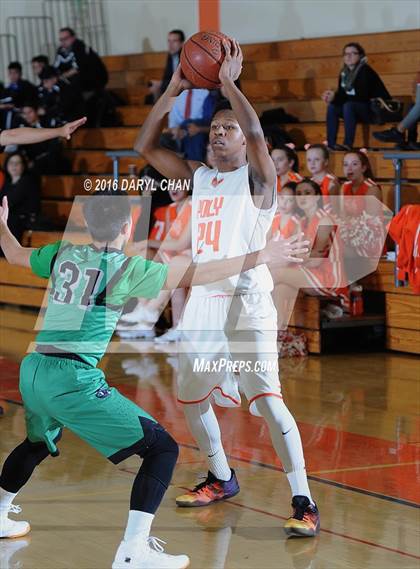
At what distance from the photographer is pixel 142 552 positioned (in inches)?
162

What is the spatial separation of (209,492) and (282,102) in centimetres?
825

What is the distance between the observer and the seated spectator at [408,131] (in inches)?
408

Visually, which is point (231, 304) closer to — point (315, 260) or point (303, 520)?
point (303, 520)

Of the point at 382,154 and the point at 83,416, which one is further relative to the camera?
the point at 382,154

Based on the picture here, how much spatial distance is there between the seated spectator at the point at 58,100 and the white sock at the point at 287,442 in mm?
9798

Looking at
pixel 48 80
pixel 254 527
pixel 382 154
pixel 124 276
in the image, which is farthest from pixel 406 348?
→ pixel 48 80

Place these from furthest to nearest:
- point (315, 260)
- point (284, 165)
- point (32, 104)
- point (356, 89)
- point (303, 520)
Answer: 1. point (32, 104)
2. point (356, 89)
3. point (284, 165)
4. point (315, 260)
5. point (303, 520)

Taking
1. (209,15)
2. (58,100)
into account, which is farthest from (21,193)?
(209,15)

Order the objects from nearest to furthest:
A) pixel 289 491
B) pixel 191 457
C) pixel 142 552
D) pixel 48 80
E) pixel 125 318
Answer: pixel 142 552 → pixel 289 491 → pixel 191 457 → pixel 125 318 → pixel 48 80

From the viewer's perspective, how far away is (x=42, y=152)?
13914 mm

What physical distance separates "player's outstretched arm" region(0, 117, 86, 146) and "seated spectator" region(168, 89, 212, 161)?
4.99 meters

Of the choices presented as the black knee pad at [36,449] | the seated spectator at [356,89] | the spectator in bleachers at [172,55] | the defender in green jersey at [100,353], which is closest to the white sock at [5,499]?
the black knee pad at [36,449]

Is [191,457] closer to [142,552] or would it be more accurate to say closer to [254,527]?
[254,527]

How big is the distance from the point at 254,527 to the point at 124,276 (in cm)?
131
